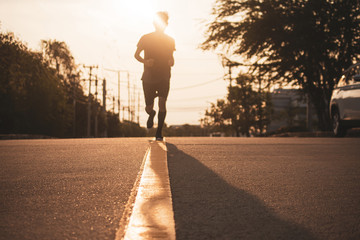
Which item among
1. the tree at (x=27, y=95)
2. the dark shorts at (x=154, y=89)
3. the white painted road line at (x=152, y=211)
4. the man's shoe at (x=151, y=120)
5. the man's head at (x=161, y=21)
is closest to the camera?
the white painted road line at (x=152, y=211)

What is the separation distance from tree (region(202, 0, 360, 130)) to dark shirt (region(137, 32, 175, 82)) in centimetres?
1179

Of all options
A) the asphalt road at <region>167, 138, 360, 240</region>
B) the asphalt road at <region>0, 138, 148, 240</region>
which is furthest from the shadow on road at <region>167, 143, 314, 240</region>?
the asphalt road at <region>0, 138, 148, 240</region>

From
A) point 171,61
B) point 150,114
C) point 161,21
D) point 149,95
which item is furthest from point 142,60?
point 150,114

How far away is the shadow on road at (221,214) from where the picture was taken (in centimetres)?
229

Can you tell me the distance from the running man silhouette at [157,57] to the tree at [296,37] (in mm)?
11781

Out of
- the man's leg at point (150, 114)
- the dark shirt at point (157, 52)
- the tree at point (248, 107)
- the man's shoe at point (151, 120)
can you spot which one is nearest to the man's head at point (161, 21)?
the dark shirt at point (157, 52)

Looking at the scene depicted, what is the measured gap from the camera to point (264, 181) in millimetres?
4023

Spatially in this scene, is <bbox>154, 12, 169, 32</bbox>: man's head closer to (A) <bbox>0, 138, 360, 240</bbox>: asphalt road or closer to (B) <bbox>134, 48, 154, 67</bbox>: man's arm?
(B) <bbox>134, 48, 154, 67</bbox>: man's arm

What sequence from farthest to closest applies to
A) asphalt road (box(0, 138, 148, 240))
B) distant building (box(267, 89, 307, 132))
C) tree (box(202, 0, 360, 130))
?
1. distant building (box(267, 89, 307, 132))
2. tree (box(202, 0, 360, 130))
3. asphalt road (box(0, 138, 148, 240))

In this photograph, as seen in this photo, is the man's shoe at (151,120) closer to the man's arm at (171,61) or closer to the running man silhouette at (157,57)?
the running man silhouette at (157,57)

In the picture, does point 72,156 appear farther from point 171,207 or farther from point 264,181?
point 171,207

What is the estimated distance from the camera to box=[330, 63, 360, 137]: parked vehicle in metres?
12.1

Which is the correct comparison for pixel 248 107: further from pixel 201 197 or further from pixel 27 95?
pixel 201 197

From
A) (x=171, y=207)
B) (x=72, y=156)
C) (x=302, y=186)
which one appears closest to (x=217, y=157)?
(x=72, y=156)
